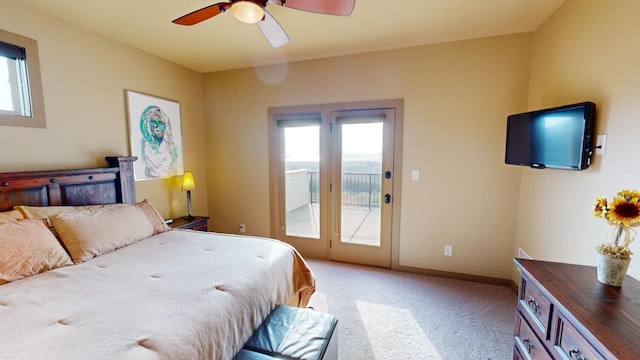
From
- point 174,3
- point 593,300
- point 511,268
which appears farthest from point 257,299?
point 511,268

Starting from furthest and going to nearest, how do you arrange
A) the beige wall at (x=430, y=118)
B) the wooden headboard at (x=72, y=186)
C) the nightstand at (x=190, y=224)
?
the nightstand at (x=190, y=224)
the wooden headboard at (x=72, y=186)
the beige wall at (x=430, y=118)

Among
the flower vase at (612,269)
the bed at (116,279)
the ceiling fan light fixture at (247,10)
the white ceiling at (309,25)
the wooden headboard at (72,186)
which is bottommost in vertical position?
the bed at (116,279)

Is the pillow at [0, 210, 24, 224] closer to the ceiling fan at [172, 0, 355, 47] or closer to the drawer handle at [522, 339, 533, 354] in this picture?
the ceiling fan at [172, 0, 355, 47]

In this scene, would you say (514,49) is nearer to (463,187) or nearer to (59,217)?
(463,187)

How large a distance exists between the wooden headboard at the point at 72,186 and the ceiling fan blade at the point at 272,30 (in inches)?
77.3

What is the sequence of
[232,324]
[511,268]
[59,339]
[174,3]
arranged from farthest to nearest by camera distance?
[511,268] → [174,3] → [232,324] → [59,339]

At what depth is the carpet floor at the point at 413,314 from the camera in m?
2.02

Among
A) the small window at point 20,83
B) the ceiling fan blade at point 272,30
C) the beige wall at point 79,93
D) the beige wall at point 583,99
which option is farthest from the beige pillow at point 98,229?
the beige wall at point 583,99

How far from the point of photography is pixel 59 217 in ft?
6.53

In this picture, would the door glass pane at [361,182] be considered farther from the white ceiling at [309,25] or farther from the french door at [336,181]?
the white ceiling at [309,25]

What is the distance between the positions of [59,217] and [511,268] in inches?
163

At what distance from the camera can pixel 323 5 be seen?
5.68 ft

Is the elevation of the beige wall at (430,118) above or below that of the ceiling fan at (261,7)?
below

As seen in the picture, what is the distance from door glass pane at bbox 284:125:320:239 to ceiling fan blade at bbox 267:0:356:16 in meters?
1.80
